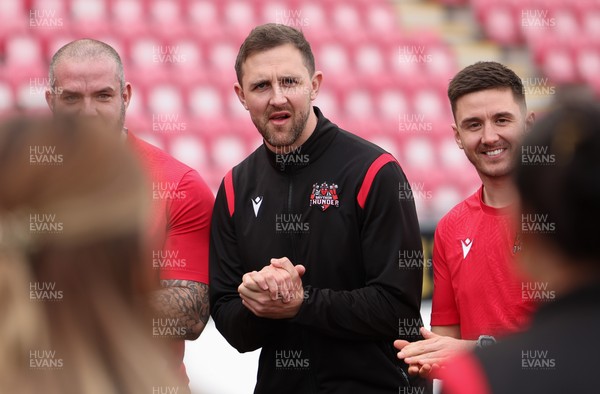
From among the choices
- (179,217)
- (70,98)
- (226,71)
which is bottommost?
(179,217)

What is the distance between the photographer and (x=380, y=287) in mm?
2783

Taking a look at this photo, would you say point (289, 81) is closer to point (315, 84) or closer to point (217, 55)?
point (315, 84)

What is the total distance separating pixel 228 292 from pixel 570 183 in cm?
184

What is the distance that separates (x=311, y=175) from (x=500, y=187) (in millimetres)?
664

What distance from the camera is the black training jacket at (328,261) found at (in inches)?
109

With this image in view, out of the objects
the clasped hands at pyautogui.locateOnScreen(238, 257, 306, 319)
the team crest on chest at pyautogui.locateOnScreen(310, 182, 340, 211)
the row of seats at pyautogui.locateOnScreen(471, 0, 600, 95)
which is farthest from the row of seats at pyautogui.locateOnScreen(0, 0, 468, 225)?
the clasped hands at pyautogui.locateOnScreen(238, 257, 306, 319)

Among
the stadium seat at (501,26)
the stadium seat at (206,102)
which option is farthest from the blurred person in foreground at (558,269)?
the stadium seat at (501,26)

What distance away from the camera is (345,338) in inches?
110

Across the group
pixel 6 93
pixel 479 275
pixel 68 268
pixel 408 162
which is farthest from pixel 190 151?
pixel 68 268

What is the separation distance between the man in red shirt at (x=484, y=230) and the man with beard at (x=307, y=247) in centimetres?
22

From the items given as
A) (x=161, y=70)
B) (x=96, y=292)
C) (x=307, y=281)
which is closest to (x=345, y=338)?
(x=307, y=281)

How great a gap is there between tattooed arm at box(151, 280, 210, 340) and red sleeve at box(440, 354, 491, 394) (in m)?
1.71

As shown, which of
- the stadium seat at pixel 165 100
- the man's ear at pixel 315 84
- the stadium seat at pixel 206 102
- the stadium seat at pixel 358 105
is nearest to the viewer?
the man's ear at pixel 315 84

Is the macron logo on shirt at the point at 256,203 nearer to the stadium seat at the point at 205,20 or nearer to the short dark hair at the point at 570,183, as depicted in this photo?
the short dark hair at the point at 570,183
